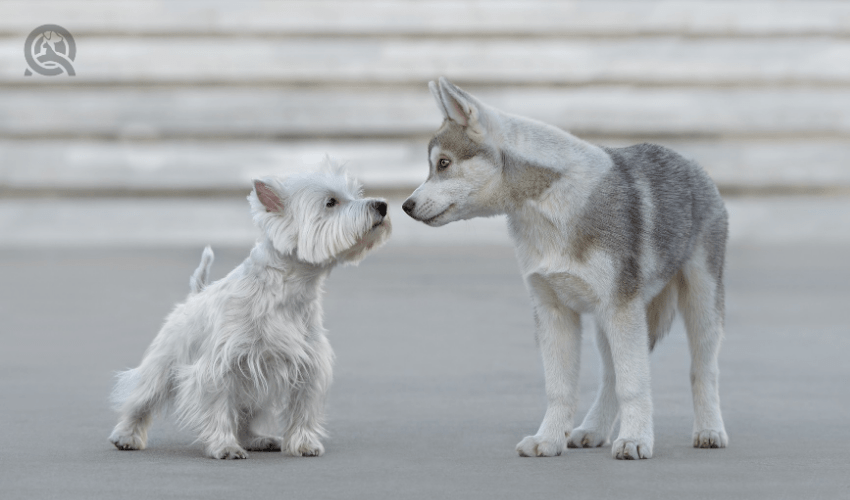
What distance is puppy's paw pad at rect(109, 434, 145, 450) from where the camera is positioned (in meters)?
4.99

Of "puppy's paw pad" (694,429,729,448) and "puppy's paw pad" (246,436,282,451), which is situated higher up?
"puppy's paw pad" (694,429,729,448)

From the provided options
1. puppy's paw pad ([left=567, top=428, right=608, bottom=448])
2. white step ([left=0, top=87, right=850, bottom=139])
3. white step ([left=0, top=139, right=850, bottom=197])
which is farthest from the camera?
white step ([left=0, top=87, right=850, bottom=139])

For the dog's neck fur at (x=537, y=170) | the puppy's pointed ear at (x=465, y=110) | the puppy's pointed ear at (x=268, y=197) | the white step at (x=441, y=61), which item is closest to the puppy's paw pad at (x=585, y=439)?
the dog's neck fur at (x=537, y=170)

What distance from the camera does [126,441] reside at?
197 inches

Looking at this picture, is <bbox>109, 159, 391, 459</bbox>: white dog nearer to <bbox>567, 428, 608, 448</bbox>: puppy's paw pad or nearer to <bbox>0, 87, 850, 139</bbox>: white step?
<bbox>567, 428, 608, 448</bbox>: puppy's paw pad

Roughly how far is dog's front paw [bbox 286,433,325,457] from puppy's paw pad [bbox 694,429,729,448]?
1484 millimetres

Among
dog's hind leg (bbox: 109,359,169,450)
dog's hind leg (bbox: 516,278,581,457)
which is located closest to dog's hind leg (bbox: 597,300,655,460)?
dog's hind leg (bbox: 516,278,581,457)

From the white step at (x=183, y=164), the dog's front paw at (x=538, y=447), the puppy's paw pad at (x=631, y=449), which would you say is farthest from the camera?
the white step at (x=183, y=164)

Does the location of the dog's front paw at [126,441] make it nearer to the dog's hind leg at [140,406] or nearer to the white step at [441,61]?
the dog's hind leg at [140,406]

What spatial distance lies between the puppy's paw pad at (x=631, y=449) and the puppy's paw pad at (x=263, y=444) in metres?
1.34

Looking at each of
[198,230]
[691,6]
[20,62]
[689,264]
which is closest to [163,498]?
[689,264]

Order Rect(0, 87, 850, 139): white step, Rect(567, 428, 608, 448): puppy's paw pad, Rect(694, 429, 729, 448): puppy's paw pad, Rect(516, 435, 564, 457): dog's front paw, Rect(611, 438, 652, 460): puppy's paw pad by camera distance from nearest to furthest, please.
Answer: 1. Rect(611, 438, 652, 460): puppy's paw pad
2. Rect(516, 435, 564, 457): dog's front paw
3. Rect(694, 429, 729, 448): puppy's paw pad
4. Rect(567, 428, 608, 448): puppy's paw pad
5. Rect(0, 87, 850, 139): white step

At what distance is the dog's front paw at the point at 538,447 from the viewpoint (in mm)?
4824

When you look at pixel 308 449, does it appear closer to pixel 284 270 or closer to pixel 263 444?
pixel 263 444
